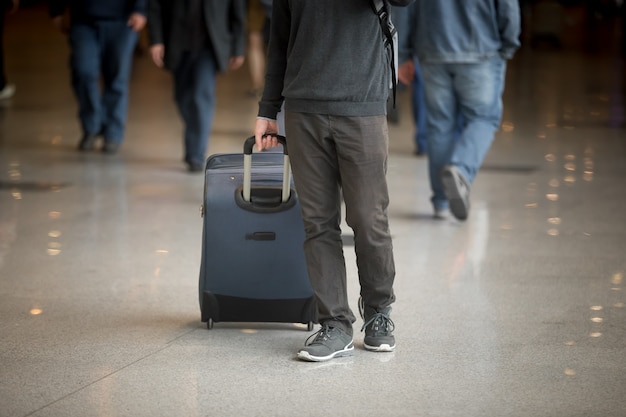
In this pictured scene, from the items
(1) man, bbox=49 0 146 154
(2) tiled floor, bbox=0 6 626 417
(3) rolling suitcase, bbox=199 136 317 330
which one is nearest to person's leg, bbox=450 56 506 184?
(2) tiled floor, bbox=0 6 626 417

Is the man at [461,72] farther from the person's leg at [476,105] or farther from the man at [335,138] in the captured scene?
the man at [335,138]

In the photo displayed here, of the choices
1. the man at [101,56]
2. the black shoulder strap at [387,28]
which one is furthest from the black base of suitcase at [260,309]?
the man at [101,56]

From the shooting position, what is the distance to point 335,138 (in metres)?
4.25

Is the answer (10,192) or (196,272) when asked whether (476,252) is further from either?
(10,192)

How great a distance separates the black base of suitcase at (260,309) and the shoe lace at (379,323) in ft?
0.86

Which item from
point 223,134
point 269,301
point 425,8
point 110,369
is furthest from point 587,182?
point 110,369

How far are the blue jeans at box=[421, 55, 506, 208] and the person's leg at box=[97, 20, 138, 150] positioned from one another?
3.19 m

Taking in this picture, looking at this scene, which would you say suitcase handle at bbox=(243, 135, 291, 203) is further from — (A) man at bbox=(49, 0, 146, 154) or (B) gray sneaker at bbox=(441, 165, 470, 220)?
(A) man at bbox=(49, 0, 146, 154)

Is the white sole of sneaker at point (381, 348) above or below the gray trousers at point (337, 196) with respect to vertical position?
below

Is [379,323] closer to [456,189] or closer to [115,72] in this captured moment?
[456,189]

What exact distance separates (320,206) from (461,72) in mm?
2839

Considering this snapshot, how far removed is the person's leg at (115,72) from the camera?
9406 mm

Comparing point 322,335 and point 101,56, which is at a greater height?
point 101,56

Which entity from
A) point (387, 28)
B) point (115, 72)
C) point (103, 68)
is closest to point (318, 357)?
point (387, 28)
